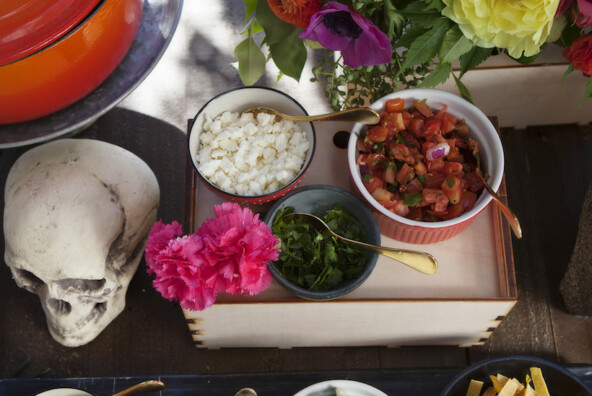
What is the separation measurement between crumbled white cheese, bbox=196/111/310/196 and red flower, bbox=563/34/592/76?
396 millimetres

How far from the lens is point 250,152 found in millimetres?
973

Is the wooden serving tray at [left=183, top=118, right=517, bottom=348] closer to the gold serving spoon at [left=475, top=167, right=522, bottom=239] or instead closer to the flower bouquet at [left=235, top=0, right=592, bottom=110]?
the gold serving spoon at [left=475, top=167, right=522, bottom=239]

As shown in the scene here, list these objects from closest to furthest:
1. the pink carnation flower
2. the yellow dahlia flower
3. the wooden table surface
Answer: the yellow dahlia flower → the pink carnation flower → the wooden table surface

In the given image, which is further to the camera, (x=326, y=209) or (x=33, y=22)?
(x=326, y=209)

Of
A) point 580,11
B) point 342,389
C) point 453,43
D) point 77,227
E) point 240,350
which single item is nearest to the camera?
point 580,11

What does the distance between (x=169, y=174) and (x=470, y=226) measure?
630mm

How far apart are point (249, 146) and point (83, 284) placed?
0.37 metres

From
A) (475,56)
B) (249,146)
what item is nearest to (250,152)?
(249,146)

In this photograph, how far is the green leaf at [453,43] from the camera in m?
0.80

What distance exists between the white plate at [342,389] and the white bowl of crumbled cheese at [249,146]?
0.92 ft

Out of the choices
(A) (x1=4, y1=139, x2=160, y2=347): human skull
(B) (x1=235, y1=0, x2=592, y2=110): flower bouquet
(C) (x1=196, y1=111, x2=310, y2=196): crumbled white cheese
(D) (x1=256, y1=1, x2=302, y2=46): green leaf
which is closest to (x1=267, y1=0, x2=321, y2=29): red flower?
(B) (x1=235, y1=0, x2=592, y2=110): flower bouquet

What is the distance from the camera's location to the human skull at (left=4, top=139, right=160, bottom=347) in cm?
101

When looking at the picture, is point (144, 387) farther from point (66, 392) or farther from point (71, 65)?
point (71, 65)

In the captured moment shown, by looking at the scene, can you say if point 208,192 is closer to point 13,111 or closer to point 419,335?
point 13,111
